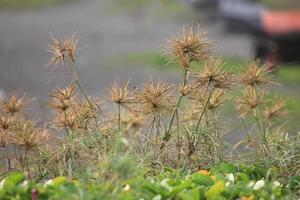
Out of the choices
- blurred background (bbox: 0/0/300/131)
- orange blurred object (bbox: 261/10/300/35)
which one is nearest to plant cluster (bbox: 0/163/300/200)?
blurred background (bbox: 0/0/300/131)

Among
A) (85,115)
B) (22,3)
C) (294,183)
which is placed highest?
(22,3)

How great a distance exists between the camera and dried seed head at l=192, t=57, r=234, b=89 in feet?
16.2

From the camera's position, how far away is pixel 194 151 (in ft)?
16.8

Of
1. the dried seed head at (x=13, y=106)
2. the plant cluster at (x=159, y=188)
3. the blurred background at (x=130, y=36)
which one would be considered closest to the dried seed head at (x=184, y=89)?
the plant cluster at (x=159, y=188)

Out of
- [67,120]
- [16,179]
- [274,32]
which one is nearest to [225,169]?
[67,120]

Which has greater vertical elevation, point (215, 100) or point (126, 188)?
point (215, 100)

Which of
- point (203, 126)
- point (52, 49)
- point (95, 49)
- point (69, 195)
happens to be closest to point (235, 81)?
point (203, 126)

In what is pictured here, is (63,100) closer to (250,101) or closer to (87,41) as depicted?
(250,101)

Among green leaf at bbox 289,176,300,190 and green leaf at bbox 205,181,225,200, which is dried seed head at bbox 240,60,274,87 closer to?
green leaf at bbox 289,176,300,190

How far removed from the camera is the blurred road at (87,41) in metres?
13.0

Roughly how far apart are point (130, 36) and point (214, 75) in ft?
43.5

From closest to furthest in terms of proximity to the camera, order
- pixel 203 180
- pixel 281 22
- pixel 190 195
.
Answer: pixel 190 195, pixel 203 180, pixel 281 22

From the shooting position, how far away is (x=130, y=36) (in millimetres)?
18125

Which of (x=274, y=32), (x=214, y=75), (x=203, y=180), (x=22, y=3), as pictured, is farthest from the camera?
(x=22, y=3)
